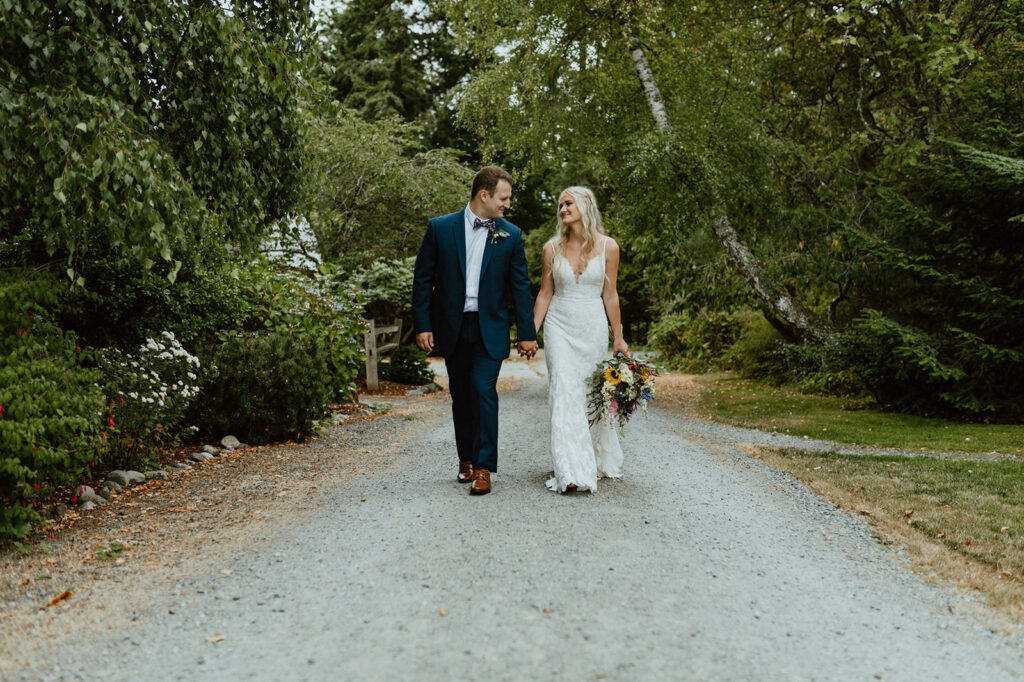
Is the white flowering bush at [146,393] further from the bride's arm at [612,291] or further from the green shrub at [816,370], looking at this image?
the green shrub at [816,370]

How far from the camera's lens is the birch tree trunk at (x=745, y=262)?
11.5 metres

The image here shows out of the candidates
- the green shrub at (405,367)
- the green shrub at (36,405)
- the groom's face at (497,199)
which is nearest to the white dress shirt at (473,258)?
the groom's face at (497,199)

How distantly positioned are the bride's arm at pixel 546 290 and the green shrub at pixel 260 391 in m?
3.17

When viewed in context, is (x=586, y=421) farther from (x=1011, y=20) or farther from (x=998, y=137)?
(x=1011, y=20)

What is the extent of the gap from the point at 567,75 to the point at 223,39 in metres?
9.06

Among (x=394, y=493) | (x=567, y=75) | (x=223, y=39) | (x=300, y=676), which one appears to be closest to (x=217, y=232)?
(x=223, y=39)

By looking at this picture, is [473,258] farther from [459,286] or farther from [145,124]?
[145,124]

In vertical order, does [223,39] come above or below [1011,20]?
below

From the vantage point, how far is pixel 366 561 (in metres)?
3.74

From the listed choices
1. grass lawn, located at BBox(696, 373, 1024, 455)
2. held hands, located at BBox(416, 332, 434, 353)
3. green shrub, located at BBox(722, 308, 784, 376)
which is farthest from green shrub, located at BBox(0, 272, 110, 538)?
green shrub, located at BBox(722, 308, 784, 376)

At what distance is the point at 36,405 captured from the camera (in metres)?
4.08

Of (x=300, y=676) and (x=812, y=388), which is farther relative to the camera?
(x=812, y=388)

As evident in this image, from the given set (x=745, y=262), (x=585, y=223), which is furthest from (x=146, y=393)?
(x=745, y=262)

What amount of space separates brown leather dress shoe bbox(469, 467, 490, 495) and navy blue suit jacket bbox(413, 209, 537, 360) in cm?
78
